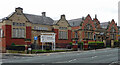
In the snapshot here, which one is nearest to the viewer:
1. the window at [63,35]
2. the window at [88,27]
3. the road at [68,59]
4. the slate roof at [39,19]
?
the road at [68,59]

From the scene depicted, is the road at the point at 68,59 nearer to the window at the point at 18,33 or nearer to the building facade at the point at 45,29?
the building facade at the point at 45,29

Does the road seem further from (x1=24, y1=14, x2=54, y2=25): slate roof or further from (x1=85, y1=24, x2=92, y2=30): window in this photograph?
(x1=85, y1=24, x2=92, y2=30): window

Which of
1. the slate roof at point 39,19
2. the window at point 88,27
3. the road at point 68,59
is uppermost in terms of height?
the slate roof at point 39,19

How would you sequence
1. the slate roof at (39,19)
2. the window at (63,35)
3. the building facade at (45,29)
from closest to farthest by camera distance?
the building facade at (45,29)
the slate roof at (39,19)
the window at (63,35)

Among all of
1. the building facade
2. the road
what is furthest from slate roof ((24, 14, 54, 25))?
the road

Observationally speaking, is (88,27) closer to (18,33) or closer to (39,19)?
(39,19)

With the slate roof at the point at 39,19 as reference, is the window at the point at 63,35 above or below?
below

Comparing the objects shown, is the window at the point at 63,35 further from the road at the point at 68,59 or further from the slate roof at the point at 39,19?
the road at the point at 68,59

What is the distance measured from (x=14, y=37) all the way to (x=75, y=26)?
2776 centimetres

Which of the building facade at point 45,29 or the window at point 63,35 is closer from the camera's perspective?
the building facade at point 45,29

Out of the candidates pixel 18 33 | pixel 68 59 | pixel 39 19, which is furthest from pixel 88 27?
pixel 68 59

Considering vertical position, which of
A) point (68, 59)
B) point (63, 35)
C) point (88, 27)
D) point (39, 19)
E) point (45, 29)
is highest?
point (39, 19)

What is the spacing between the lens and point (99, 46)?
6056cm

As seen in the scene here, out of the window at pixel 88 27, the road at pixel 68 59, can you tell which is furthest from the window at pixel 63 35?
the road at pixel 68 59
